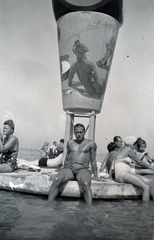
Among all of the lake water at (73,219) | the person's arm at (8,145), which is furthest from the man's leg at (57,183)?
the person's arm at (8,145)

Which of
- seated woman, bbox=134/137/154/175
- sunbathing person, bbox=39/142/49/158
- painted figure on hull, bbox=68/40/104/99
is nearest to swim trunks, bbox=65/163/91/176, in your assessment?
seated woman, bbox=134/137/154/175

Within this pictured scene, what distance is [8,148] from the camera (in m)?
5.57

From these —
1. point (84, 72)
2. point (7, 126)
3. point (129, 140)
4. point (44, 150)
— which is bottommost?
point (44, 150)

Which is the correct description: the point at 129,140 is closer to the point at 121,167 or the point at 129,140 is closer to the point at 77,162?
the point at 121,167

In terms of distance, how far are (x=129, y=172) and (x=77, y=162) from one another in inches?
46.3

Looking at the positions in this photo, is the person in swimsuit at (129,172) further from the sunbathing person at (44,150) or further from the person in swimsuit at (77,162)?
the sunbathing person at (44,150)

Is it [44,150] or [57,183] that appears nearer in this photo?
[57,183]

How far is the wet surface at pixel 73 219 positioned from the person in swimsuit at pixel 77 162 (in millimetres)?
352

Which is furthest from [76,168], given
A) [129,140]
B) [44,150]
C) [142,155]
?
[44,150]

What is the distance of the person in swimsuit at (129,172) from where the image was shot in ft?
15.8

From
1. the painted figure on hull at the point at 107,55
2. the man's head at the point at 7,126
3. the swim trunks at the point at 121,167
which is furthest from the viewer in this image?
the painted figure on hull at the point at 107,55

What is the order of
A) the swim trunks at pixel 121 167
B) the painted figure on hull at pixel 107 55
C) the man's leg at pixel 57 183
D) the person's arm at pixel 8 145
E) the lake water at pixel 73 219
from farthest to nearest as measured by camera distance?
the painted figure on hull at pixel 107 55 < the person's arm at pixel 8 145 < the swim trunks at pixel 121 167 < the man's leg at pixel 57 183 < the lake water at pixel 73 219

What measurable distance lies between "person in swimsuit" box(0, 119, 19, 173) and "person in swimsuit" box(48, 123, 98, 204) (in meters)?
1.55

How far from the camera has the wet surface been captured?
2.67 meters
